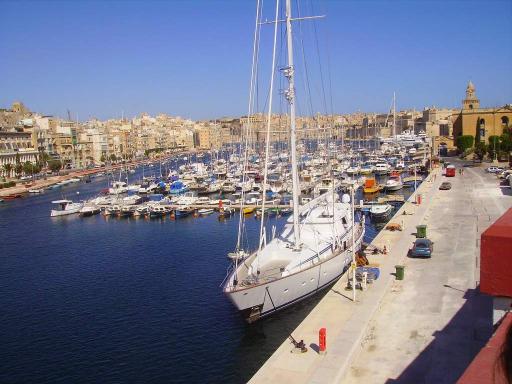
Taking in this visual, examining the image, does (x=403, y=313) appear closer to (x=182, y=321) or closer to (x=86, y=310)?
(x=182, y=321)

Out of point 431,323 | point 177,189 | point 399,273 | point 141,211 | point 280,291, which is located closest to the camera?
point 431,323

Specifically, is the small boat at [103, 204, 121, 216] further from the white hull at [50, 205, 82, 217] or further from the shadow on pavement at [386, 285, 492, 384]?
the shadow on pavement at [386, 285, 492, 384]

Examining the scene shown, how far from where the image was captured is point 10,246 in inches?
1559

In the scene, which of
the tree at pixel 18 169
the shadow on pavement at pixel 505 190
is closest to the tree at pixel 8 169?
the tree at pixel 18 169

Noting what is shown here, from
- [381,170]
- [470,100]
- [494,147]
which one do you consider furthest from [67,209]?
[470,100]

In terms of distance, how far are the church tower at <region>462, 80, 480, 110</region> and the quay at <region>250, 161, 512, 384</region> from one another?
88.8 meters

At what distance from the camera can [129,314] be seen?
22266 mm

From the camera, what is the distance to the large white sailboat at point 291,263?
1842cm

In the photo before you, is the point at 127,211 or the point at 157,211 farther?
the point at 127,211

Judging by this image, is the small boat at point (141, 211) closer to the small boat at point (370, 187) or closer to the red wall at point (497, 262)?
the small boat at point (370, 187)

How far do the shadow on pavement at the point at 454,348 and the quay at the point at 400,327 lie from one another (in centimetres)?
2

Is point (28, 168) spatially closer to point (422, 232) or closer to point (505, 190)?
point (505, 190)

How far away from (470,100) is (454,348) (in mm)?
102460

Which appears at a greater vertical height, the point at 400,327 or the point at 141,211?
the point at 400,327
